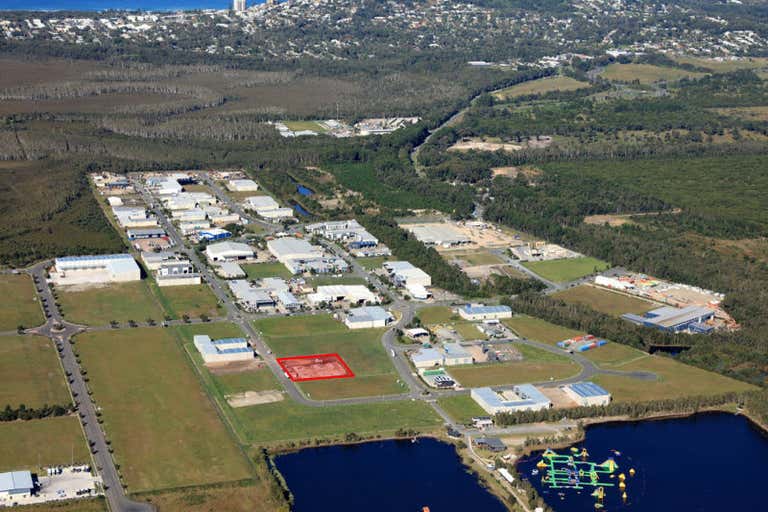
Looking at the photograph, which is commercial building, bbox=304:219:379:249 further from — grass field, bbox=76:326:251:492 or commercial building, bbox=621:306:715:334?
grass field, bbox=76:326:251:492

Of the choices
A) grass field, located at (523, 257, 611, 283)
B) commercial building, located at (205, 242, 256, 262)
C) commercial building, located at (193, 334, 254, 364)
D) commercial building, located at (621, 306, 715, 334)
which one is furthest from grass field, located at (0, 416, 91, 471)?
grass field, located at (523, 257, 611, 283)

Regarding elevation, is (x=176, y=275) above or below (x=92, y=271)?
below

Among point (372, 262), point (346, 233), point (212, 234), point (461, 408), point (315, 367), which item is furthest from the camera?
point (346, 233)

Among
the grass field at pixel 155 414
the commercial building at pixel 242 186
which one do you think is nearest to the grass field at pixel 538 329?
the grass field at pixel 155 414

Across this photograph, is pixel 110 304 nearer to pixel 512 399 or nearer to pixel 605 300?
pixel 512 399

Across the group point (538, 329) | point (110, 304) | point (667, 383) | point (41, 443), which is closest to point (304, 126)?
point (110, 304)
